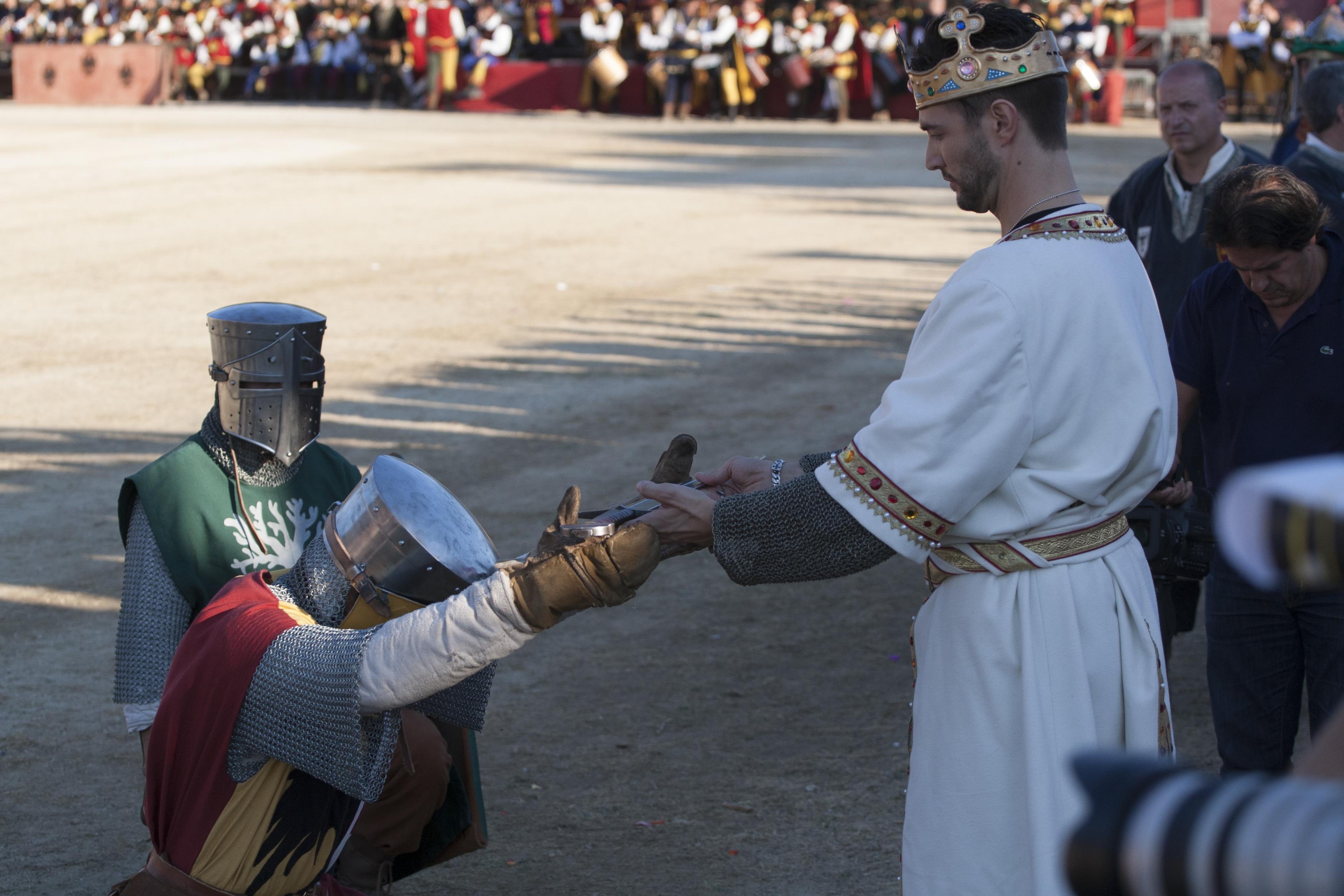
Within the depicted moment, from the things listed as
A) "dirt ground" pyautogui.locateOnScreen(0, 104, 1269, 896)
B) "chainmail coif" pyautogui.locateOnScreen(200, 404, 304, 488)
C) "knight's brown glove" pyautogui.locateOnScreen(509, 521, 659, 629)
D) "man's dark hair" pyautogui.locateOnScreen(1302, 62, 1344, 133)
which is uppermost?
"man's dark hair" pyautogui.locateOnScreen(1302, 62, 1344, 133)

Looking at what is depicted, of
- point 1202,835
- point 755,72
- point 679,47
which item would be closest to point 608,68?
point 679,47

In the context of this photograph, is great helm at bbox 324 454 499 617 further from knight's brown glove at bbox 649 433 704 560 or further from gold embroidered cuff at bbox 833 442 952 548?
gold embroidered cuff at bbox 833 442 952 548

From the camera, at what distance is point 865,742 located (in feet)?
14.7

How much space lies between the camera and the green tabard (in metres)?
3.39

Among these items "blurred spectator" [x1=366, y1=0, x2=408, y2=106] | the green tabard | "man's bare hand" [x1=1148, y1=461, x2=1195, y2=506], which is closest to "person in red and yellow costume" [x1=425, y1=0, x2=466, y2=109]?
"blurred spectator" [x1=366, y1=0, x2=408, y2=106]

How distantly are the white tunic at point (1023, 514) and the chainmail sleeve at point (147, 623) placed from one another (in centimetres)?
170

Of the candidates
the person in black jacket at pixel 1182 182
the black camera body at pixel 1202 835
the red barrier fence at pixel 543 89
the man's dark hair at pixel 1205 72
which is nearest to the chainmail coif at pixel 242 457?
the black camera body at pixel 1202 835

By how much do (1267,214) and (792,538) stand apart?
1682 millimetres

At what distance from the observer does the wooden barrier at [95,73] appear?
32.5 metres

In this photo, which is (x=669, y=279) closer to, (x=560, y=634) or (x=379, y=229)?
(x=379, y=229)

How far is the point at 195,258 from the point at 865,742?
9877 millimetres

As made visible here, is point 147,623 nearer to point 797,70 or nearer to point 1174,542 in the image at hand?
point 1174,542

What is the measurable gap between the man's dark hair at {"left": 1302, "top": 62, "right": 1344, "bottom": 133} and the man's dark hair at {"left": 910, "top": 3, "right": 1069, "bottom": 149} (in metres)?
3.02

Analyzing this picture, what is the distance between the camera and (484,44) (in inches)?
1201
